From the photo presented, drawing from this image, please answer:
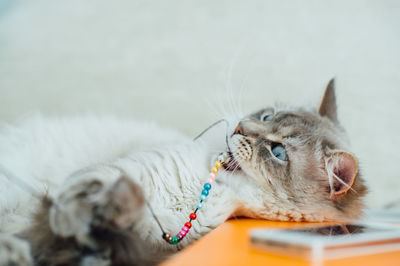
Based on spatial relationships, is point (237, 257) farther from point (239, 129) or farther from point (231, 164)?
point (239, 129)

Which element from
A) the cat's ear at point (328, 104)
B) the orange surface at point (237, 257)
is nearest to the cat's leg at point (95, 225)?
the orange surface at point (237, 257)

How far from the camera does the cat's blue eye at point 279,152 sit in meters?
1.36

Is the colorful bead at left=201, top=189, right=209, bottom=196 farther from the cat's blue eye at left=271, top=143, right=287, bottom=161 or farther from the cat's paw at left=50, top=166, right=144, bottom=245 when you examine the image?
the cat's paw at left=50, top=166, right=144, bottom=245

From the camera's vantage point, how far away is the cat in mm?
759

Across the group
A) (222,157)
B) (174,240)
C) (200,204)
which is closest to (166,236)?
(174,240)

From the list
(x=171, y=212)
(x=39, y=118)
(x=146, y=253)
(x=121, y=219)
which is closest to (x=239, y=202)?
(x=171, y=212)

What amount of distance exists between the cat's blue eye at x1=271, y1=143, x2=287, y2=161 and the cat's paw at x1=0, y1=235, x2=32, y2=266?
880 millimetres

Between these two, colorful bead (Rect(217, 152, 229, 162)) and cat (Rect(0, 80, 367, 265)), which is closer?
cat (Rect(0, 80, 367, 265))

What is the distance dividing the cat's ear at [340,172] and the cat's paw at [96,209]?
2.57 ft

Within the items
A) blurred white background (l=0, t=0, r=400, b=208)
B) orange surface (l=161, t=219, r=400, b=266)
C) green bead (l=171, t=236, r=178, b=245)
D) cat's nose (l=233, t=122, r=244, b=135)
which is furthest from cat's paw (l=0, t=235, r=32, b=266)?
blurred white background (l=0, t=0, r=400, b=208)

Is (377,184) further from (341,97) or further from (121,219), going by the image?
(121,219)

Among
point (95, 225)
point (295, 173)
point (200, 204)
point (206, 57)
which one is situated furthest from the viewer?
point (206, 57)

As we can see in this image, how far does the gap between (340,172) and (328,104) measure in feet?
1.76

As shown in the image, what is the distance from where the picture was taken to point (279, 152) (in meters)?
1.37
